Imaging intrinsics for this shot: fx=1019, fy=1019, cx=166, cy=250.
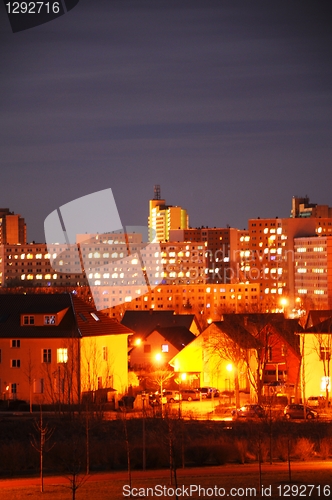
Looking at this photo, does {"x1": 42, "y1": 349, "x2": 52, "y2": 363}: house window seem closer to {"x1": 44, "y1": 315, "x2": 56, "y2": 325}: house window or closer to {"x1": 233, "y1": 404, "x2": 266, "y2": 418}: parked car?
{"x1": 44, "y1": 315, "x2": 56, "y2": 325}: house window

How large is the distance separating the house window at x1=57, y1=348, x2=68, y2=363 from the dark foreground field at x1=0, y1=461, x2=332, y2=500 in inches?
478

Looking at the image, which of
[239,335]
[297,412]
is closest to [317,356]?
[239,335]

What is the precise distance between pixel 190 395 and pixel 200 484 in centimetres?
1798

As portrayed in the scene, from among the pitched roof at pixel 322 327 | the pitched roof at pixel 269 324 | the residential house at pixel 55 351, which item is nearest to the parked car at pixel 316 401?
the pitched roof at pixel 322 327

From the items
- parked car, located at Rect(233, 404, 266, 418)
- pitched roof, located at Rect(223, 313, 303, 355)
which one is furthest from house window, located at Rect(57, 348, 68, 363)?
pitched roof, located at Rect(223, 313, 303, 355)

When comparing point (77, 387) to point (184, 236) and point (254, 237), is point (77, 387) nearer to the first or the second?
point (254, 237)

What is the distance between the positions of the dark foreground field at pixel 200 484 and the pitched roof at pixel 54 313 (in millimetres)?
13135

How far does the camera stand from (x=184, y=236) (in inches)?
7426

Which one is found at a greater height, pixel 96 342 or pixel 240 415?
pixel 96 342

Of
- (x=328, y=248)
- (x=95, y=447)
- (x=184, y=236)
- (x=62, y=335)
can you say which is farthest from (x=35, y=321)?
Answer: (x=184, y=236)

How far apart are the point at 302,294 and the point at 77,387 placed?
115 meters

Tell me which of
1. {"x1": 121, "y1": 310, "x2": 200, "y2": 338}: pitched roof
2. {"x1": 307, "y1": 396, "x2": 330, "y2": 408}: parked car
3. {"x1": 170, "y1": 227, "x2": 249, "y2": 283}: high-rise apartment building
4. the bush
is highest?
{"x1": 170, "y1": 227, "x2": 249, "y2": 283}: high-rise apartment building

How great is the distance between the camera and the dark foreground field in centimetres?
2062

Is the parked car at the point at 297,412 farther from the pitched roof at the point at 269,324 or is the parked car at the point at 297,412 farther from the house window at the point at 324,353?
the pitched roof at the point at 269,324
